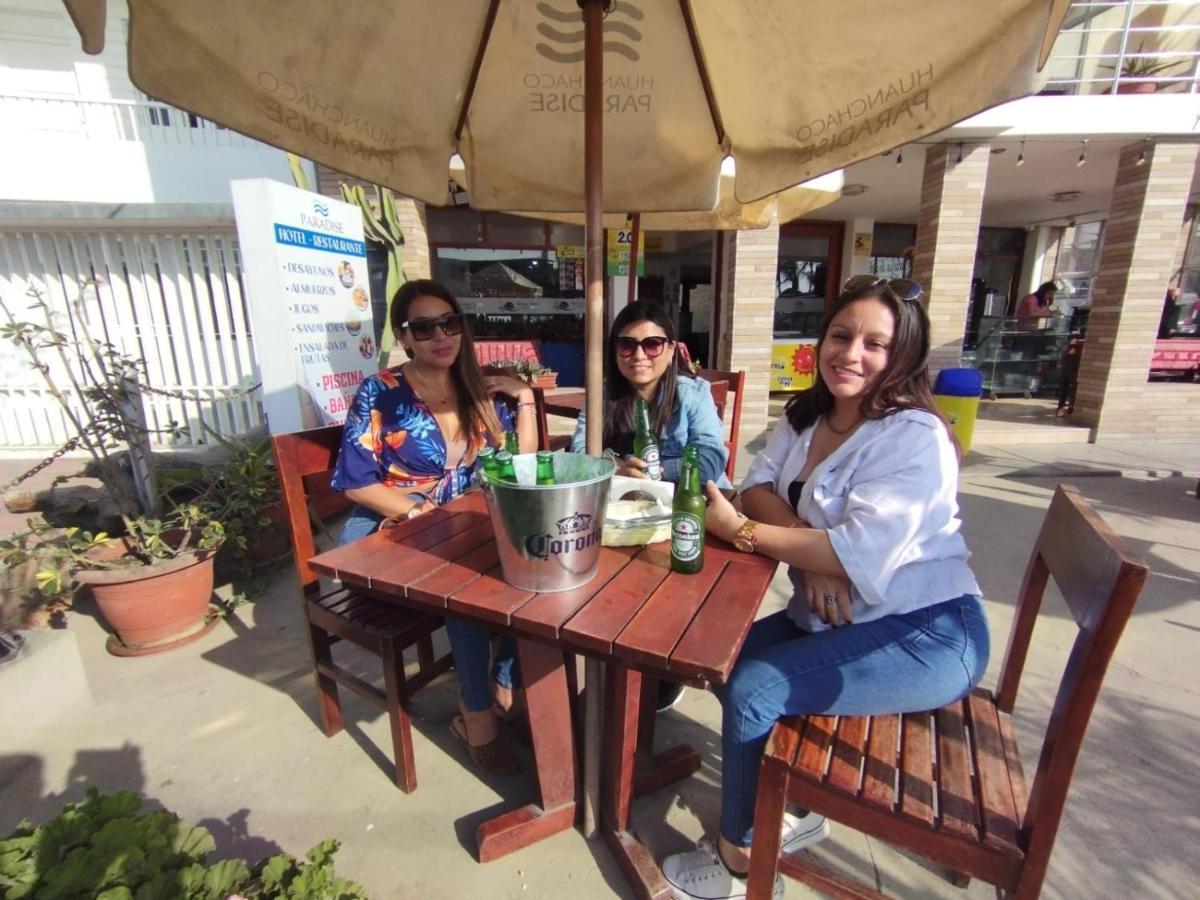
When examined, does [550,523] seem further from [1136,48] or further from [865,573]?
[1136,48]

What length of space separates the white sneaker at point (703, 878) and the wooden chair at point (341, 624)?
89cm

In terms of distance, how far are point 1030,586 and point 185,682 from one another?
3.10m

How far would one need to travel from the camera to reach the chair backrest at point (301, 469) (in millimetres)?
1837

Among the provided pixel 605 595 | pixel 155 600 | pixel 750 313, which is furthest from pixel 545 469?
pixel 750 313

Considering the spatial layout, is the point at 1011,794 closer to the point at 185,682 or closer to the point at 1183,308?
the point at 185,682

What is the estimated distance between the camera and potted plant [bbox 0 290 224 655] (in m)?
2.53

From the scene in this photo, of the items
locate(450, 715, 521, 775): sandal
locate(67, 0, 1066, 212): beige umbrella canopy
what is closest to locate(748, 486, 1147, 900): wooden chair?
locate(450, 715, 521, 775): sandal

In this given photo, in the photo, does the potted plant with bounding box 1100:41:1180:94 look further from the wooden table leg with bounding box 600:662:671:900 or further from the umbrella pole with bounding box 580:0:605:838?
the wooden table leg with bounding box 600:662:671:900

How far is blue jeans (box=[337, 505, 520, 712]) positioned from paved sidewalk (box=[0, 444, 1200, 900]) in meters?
0.27

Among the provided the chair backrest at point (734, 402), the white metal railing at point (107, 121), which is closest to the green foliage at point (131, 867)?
the chair backrest at point (734, 402)

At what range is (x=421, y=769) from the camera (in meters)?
1.96

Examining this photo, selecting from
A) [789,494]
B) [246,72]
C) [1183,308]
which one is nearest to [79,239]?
[246,72]

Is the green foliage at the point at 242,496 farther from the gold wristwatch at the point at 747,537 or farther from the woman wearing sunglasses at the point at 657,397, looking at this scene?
the gold wristwatch at the point at 747,537

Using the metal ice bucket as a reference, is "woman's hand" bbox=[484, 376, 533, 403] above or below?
above
